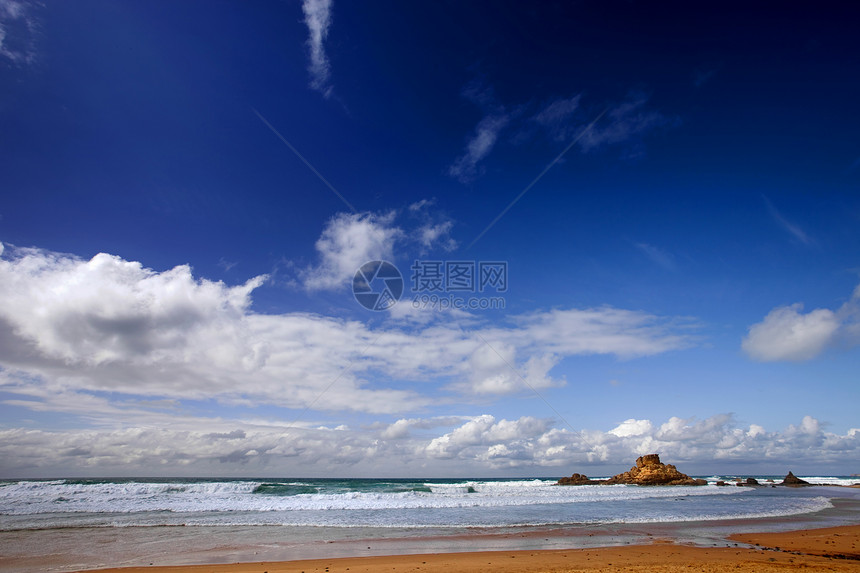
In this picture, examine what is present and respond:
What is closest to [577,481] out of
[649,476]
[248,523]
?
[649,476]

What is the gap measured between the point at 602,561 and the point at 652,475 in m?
53.3

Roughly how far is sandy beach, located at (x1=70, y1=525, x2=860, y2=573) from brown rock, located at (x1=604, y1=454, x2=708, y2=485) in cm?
4665

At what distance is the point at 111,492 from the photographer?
35781 mm

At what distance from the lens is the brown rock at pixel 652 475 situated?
179 feet

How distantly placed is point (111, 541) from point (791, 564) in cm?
2226

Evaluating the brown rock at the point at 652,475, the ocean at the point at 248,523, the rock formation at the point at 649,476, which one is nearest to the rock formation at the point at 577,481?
the rock formation at the point at 649,476

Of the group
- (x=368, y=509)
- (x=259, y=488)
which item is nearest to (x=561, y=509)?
(x=368, y=509)

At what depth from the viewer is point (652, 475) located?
5466 cm

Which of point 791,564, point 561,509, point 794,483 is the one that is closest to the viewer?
point 791,564

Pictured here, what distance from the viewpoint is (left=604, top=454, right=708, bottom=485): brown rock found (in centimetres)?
5444

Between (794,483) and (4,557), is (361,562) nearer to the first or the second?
(4,557)

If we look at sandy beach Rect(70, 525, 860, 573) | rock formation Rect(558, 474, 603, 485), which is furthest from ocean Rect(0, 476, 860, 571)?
rock formation Rect(558, 474, 603, 485)

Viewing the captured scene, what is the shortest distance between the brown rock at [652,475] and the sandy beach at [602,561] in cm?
4665

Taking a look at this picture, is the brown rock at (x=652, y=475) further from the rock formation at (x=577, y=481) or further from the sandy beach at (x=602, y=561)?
the sandy beach at (x=602, y=561)
